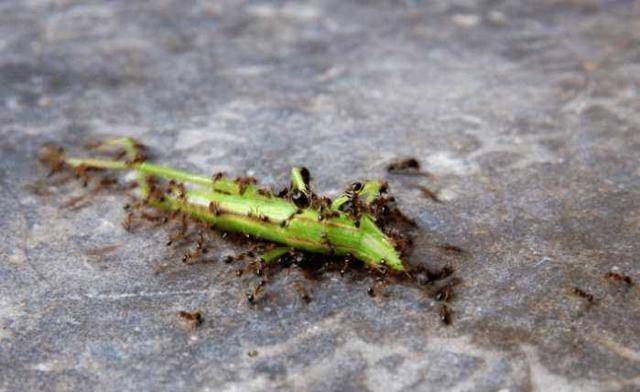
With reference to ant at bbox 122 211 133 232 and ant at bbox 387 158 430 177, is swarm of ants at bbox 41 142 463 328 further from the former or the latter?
ant at bbox 387 158 430 177

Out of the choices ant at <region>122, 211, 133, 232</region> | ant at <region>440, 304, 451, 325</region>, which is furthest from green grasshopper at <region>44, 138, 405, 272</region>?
ant at <region>440, 304, 451, 325</region>

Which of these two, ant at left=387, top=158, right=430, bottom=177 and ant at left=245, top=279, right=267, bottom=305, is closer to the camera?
ant at left=245, top=279, right=267, bottom=305

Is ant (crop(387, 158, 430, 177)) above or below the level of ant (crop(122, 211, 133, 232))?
above

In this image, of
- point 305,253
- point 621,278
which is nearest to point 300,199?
point 305,253

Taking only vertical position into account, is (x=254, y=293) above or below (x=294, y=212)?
below

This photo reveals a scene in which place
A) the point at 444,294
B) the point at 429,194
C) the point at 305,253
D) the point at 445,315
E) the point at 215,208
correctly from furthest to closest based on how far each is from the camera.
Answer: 1. the point at 429,194
2. the point at 215,208
3. the point at 305,253
4. the point at 444,294
5. the point at 445,315

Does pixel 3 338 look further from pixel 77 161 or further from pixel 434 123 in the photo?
pixel 434 123

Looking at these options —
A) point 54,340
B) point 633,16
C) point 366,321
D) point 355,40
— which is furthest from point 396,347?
point 633,16

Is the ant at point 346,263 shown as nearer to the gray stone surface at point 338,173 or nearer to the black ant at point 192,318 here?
the gray stone surface at point 338,173

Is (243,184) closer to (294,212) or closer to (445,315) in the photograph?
(294,212)
